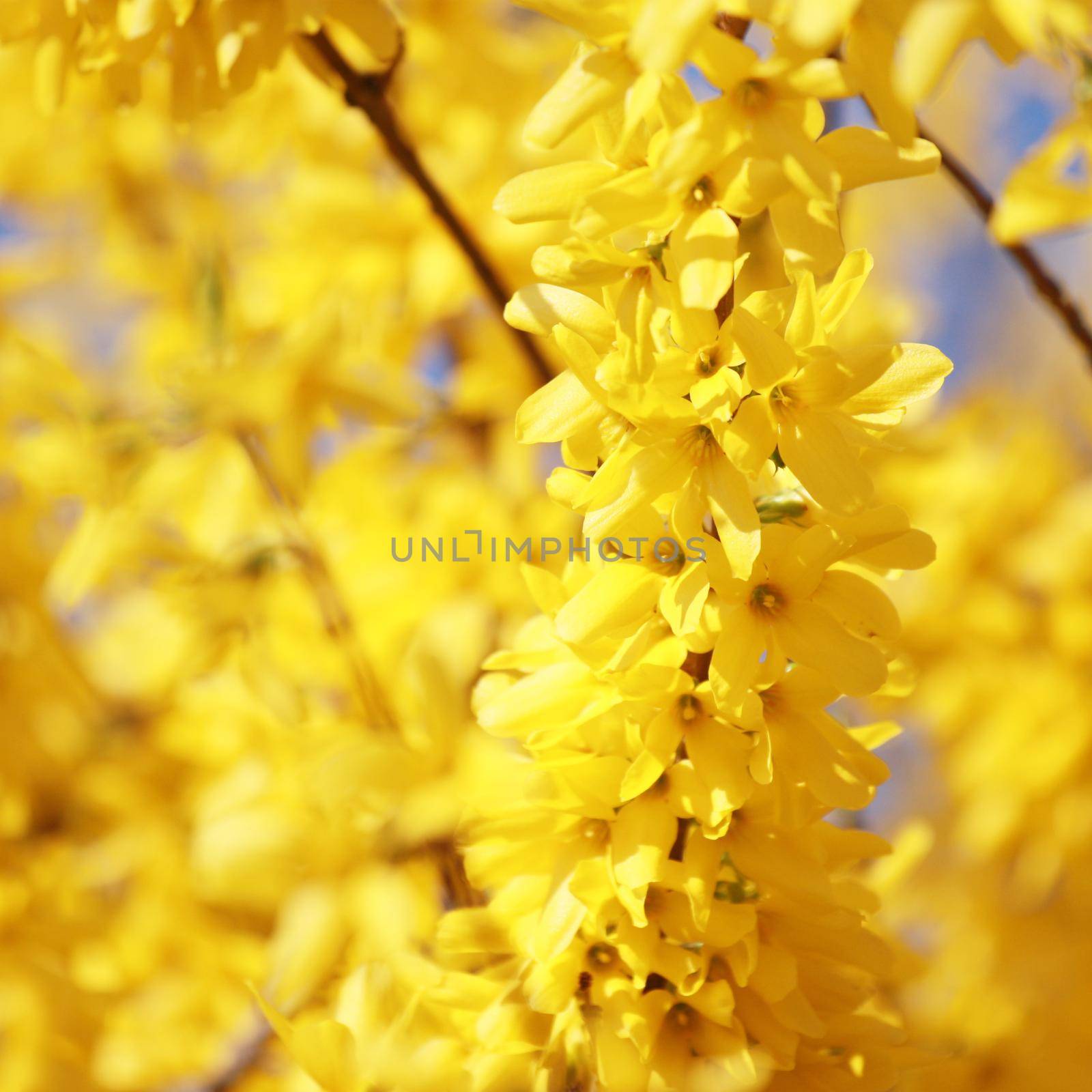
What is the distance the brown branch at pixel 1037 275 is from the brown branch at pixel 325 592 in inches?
24.7

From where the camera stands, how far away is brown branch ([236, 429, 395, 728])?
1003mm

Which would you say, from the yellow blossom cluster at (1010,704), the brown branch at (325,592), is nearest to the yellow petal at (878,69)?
the brown branch at (325,592)

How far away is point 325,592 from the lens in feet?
3.36

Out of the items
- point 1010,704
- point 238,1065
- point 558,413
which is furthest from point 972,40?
point 1010,704

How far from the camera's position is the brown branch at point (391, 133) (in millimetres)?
837

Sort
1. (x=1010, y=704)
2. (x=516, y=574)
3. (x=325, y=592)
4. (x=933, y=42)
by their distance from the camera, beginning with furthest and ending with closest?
1. (x=1010, y=704)
2. (x=516, y=574)
3. (x=325, y=592)
4. (x=933, y=42)

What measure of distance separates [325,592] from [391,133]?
410mm

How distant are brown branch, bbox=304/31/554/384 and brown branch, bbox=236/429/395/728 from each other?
30 centimetres

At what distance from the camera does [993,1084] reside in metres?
1.31

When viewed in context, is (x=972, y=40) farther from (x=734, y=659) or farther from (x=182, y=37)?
(x=182, y=37)

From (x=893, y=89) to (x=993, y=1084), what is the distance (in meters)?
1.22

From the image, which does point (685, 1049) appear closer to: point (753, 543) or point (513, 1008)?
point (513, 1008)

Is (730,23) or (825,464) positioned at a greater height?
(730,23)

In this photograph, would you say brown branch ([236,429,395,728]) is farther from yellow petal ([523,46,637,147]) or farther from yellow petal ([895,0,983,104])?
yellow petal ([895,0,983,104])
